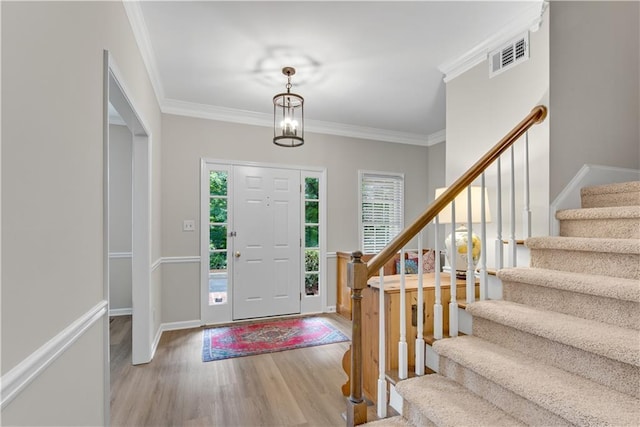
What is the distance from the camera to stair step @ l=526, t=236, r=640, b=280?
1607 millimetres

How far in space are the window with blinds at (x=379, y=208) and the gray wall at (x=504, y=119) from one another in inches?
70.7

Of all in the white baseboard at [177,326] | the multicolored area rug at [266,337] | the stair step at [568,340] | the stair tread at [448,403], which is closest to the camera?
the stair step at [568,340]

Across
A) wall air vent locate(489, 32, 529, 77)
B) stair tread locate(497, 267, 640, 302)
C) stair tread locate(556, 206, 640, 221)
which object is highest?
wall air vent locate(489, 32, 529, 77)

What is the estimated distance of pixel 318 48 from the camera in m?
2.63

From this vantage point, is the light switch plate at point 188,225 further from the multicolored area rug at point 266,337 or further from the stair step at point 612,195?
the stair step at point 612,195

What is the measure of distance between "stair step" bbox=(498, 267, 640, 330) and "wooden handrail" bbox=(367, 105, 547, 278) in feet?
2.06

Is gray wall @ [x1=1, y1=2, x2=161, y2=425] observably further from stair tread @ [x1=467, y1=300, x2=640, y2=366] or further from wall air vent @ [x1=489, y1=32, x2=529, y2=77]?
wall air vent @ [x1=489, y1=32, x2=529, y2=77]

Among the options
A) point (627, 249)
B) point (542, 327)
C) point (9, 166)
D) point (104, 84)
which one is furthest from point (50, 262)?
point (627, 249)

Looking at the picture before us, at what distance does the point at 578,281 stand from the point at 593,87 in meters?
1.68

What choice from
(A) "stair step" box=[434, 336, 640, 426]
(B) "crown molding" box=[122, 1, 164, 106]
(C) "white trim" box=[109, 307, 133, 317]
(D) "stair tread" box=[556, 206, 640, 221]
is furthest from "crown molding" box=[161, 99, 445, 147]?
(A) "stair step" box=[434, 336, 640, 426]

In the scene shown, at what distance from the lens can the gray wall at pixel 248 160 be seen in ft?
12.4

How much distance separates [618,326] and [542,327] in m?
0.33

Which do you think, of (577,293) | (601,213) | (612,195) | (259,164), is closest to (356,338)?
(577,293)

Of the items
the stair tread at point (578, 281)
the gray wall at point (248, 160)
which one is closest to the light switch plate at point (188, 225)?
the gray wall at point (248, 160)
